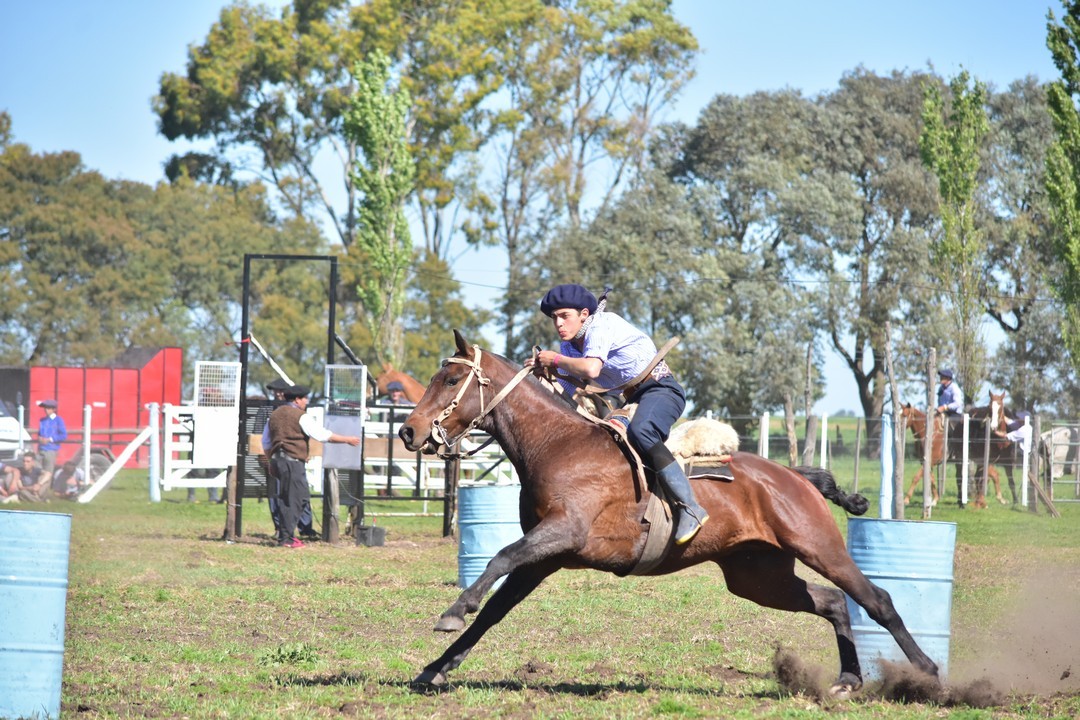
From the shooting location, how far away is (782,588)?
7660mm

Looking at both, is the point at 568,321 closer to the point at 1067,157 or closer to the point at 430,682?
the point at 430,682

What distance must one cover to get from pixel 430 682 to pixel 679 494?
1774 millimetres

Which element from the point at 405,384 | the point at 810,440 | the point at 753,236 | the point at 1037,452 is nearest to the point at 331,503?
the point at 405,384

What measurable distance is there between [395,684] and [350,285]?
4269 centimetres

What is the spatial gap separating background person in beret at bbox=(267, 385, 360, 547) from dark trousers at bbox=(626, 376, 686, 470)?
10.5m

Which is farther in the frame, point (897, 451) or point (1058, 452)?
point (1058, 452)

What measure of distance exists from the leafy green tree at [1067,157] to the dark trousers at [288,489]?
66.3ft

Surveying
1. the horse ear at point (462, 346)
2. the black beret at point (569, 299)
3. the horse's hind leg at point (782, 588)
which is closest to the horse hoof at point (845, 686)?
the horse's hind leg at point (782, 588)

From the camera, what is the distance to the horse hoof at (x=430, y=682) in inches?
277

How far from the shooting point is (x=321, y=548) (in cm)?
1722

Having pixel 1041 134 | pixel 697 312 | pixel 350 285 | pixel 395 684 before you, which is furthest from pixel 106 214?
pixel 395 684

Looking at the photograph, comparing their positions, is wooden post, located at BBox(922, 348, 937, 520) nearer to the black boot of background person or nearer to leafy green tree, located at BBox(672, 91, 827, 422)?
the black boot of background person

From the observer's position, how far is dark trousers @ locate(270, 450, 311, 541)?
1734 centimetres

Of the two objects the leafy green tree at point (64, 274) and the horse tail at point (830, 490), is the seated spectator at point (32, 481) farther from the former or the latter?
the leafy green tree at point (64, 274)
